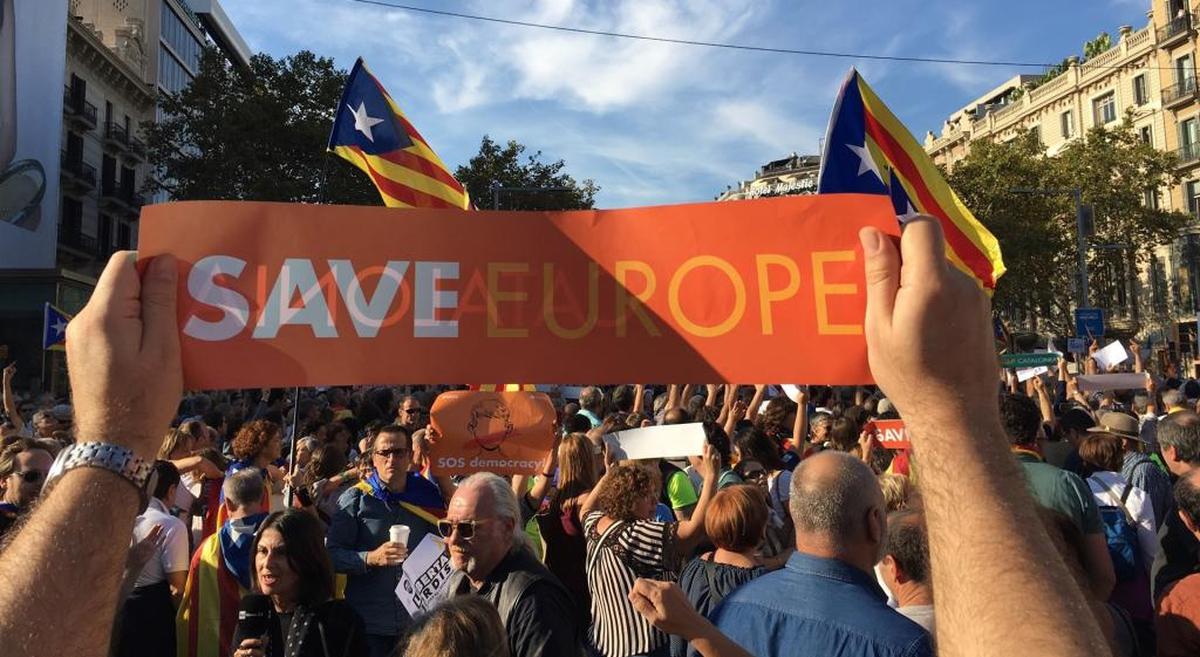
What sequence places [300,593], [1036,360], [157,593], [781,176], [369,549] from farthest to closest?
1. [781,176]
2. [1036,360]
3. [369,549]
4. [157,593]
5. [300,593]

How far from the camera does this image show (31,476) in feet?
14.4

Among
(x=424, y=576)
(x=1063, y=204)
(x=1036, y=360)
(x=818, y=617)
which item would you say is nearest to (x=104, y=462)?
(x=818, y=617)

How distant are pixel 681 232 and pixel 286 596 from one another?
2.22 meters

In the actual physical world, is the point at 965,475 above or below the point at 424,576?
above

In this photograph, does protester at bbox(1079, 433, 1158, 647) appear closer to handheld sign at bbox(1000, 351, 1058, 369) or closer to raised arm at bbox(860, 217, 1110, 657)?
raised arm at bbox(860, 217, 1110, 657)

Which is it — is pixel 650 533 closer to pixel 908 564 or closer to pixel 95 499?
pixel 908 564

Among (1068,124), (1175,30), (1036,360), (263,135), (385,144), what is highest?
(1175,30)

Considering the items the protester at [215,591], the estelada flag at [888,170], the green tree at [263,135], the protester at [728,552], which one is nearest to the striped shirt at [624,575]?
the protester at [728,552]

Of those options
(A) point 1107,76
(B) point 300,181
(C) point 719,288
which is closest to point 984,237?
(C) point 719,288

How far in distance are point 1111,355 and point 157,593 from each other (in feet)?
42.7

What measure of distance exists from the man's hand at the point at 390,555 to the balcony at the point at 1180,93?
4893 cm

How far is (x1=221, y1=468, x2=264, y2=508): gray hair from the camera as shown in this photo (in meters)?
4.37

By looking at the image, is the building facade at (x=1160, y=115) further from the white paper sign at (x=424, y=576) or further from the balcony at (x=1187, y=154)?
the white paper sign at (x=424, y=576)

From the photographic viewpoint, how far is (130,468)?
3.93 ft
